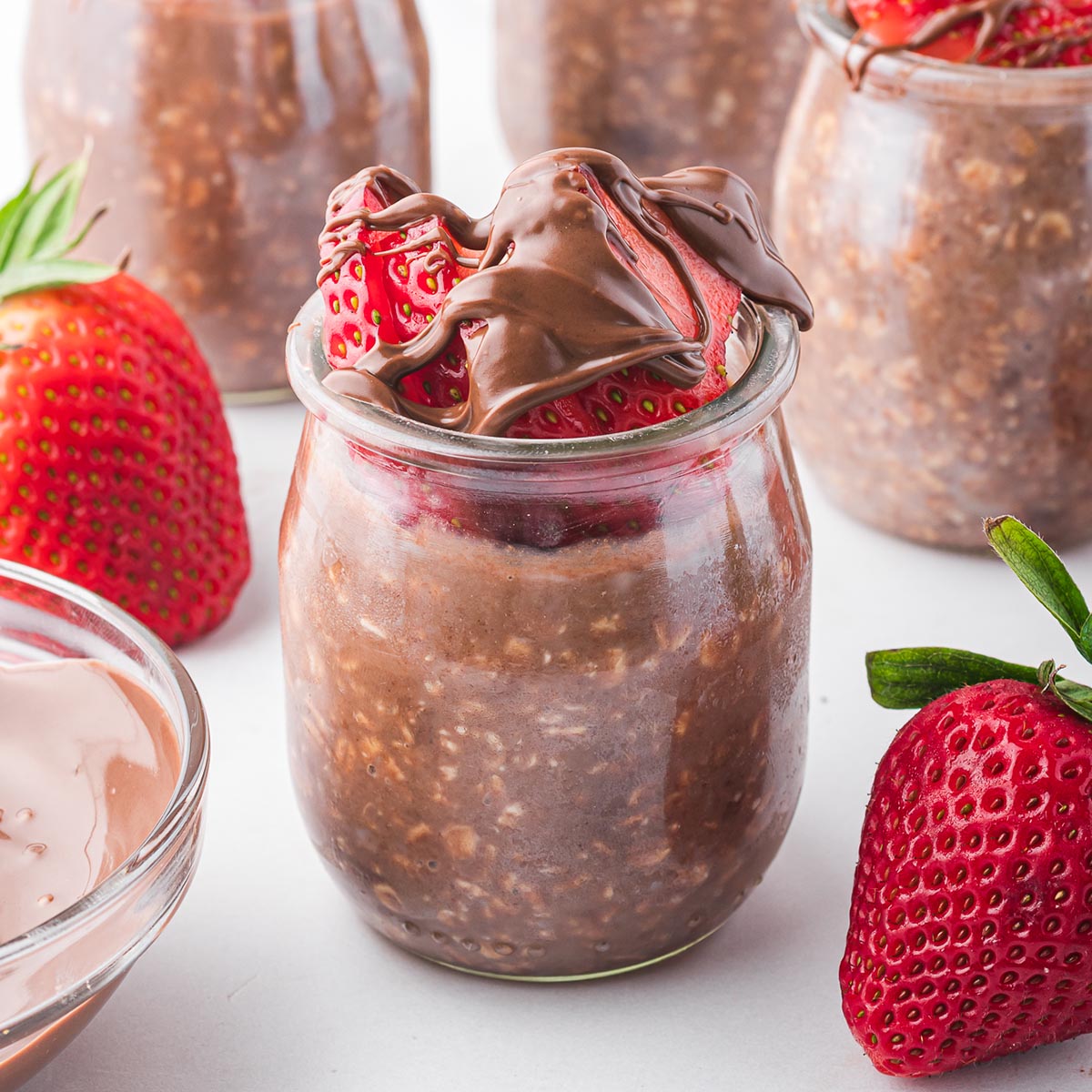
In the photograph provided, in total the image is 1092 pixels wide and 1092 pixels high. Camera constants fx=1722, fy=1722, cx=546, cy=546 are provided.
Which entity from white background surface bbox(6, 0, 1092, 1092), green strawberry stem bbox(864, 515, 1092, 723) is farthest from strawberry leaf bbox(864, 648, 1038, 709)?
white background surface bbox(6, 0, 1092, 1092)

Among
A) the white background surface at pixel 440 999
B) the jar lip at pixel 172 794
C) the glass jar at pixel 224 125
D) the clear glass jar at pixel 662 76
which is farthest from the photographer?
the clear glass jar at pixel 662 76

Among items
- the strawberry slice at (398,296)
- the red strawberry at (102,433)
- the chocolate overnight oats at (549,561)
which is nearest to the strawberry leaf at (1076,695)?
the chocolate overnight oats at (549,561)

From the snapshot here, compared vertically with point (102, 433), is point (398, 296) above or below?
above

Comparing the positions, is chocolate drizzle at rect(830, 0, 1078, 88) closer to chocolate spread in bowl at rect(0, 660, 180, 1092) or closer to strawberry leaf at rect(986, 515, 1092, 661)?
strawberry leaf at rect(986, 515, 1092, 661)

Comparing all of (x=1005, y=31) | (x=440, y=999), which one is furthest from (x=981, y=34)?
(x=440, y=999)

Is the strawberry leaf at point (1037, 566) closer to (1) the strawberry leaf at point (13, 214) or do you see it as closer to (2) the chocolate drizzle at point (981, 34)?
(2) the chocolate drizzle at point (981, 34)

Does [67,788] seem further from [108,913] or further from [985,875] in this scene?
[985,875]
